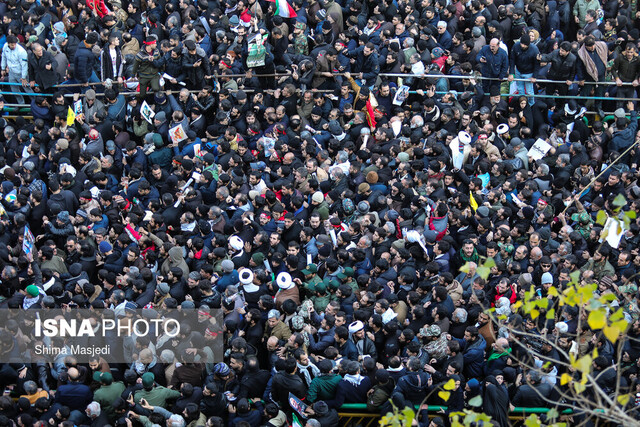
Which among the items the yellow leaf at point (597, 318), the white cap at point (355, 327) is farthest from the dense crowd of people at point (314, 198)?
the yellow leaf at point (597, 318)

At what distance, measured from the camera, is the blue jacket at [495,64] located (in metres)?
18.6

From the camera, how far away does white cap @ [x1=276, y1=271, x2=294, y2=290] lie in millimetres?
14281

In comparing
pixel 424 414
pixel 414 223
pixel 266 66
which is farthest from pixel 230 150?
pixel 424 414

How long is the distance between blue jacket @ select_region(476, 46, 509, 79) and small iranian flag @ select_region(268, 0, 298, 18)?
3.89 metres

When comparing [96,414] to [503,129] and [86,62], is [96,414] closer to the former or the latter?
[86,62]

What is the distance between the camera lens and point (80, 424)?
12664mm

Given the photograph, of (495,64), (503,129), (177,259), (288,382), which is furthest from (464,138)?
(288,382)

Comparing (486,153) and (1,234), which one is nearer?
(1,234)

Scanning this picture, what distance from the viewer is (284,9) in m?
19.2

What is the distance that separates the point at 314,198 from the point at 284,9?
510 centimetres

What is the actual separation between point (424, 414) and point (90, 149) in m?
8.10

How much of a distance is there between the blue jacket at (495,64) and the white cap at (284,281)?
268 inches

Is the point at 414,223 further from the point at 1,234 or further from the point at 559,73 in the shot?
the point at 1,234

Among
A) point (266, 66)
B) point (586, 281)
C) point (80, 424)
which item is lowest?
point (80, 424)
